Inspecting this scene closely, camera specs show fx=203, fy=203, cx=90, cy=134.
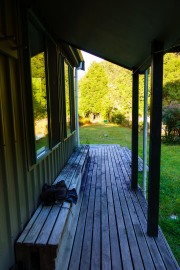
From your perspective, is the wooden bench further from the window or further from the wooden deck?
the window

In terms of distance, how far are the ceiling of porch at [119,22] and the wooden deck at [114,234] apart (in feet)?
6.60

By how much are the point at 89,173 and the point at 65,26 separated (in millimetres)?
2976

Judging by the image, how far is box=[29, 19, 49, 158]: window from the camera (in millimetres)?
2283

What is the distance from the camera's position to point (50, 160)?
9.27ft

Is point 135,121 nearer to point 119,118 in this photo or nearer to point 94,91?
point 119,118

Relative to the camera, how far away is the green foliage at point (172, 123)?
346 inches

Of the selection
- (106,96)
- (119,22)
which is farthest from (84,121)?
(119,22)

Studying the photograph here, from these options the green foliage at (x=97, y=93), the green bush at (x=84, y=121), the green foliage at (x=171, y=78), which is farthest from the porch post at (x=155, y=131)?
the green bush at (x=84, y=121)

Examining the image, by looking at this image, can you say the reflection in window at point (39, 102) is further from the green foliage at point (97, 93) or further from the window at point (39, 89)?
the green foliage at point (97, 93)

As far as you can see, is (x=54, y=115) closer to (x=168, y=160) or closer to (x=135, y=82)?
(x=135, y=82)

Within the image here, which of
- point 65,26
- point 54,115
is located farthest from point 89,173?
point 65,26

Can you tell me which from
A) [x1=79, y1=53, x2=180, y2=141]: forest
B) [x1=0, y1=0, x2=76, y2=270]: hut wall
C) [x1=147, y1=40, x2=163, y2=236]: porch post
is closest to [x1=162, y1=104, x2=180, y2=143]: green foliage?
[x1=79, y1=53, x2=180, y2=141]: forest

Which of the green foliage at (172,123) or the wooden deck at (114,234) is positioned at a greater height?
the green foliage at (172,123)

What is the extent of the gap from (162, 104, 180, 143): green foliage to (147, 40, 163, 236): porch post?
7.24 metres
